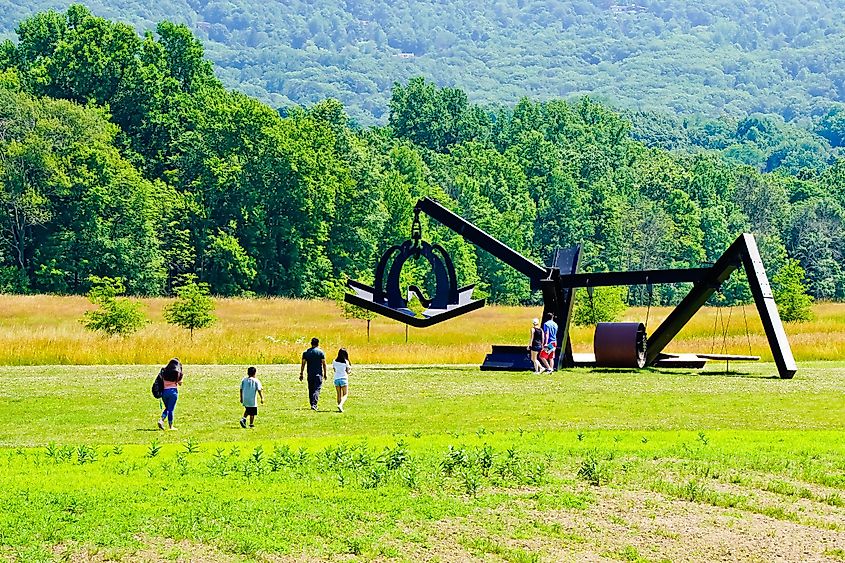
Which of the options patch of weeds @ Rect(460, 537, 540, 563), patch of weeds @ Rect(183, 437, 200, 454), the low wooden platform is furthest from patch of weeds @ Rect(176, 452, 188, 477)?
the low wooden platform

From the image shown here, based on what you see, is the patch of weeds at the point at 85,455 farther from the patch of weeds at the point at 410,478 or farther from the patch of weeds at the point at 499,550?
the patch of weeds at the point at 499,550

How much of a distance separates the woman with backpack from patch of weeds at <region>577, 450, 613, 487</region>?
8196mm

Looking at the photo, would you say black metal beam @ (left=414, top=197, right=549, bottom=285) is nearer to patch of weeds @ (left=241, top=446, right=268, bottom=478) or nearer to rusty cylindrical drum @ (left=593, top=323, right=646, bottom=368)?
rusty cylindrical drum @ (left=593, top=323, right=646, bottom=368)

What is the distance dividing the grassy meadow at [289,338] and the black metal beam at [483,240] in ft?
14.9

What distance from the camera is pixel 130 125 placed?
10600cm

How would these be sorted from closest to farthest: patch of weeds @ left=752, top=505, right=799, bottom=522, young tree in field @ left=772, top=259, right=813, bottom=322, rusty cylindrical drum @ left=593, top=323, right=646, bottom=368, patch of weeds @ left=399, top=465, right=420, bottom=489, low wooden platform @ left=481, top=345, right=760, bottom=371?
patch of weeds @ left=752, top=505, right=799, bottom=522 → patch of weeds @ left=399, top=465, right=420, bottom=489 → rusty cylindrical drum @ left=593, top=323, right=646, bottom=368 → low wooden platform @ left=481, top=345, right=760, bottom=371 → young tree in field @ left=772, top=259, right=813, bottom=322

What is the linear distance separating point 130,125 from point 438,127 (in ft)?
189

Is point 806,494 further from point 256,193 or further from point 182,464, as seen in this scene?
point 256,193

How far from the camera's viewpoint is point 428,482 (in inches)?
613

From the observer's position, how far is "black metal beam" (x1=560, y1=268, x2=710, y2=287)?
3538 cm

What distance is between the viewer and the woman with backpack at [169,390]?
22375mm

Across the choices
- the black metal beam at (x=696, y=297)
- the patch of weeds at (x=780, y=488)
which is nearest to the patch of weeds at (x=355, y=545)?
the patch of weeds at (x=780, y=488)

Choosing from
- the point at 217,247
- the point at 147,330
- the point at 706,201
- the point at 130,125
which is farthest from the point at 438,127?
the point at 147,330

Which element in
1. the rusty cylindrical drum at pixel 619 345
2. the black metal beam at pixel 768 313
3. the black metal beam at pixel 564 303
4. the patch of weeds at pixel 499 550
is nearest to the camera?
the patch of weeds at pixel 499 550
